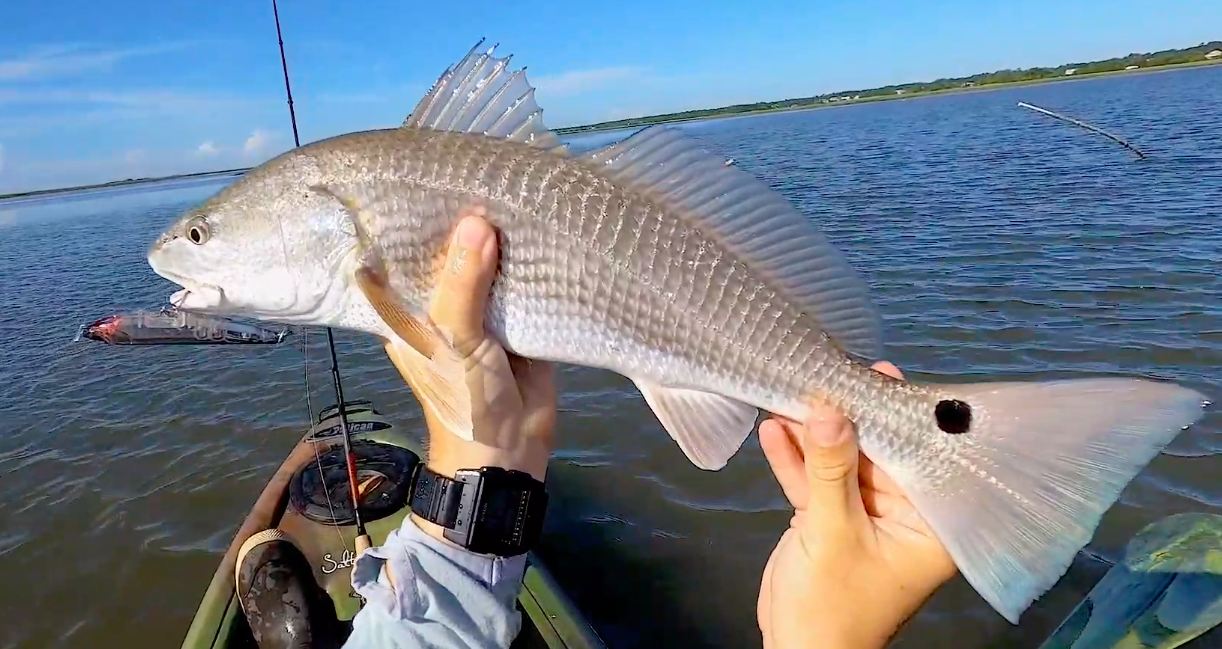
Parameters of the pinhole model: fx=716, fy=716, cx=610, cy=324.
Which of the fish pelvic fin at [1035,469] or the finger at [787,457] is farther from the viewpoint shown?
the finger at [787,457]

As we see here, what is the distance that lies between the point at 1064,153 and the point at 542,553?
2254cm

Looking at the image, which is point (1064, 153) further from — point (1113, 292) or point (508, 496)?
point (508, 496)

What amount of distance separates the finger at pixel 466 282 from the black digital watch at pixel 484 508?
0.50 metres

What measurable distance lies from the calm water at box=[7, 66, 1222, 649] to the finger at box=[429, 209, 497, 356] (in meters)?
3.56

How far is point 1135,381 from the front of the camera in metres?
1.95

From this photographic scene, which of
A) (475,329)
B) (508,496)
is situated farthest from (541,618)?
(475,329)

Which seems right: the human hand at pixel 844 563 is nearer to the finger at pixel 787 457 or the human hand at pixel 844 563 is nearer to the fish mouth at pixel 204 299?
the finger at pixel 787 457

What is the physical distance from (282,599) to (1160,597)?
4313 millimetres

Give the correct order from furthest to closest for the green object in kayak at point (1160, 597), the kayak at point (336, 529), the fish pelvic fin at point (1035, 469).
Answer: the kayak at point (336, 529)
the green object in kayak at point (1160, 597)
the fish pelvic fin at point (1035, 469)

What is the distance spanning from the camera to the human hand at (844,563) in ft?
7.47

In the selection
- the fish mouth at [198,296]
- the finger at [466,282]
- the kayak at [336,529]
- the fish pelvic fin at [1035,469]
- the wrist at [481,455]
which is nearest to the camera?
the fish pelvic fin at [1035,469]

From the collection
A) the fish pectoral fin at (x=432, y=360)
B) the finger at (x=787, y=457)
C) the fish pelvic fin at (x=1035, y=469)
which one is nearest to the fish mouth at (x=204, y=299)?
the fish pectoral fin at (x=432, y=360)

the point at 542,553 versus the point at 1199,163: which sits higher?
the point at 1199,163

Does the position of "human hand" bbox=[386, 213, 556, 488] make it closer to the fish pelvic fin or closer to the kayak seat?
the fish pelvic fin
